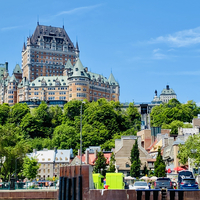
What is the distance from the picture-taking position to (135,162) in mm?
78750

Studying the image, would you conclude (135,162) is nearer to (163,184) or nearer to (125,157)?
(125,157)

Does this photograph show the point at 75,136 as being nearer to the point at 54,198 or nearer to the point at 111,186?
the point at 54,198

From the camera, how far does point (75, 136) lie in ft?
483

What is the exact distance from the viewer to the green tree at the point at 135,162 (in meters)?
78.6

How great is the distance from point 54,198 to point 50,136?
10748 cm

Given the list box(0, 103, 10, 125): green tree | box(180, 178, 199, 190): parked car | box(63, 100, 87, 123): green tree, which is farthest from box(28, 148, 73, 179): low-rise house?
box(180, 178, 199, 190): parked car

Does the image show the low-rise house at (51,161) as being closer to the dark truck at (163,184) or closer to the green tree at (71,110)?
the green tree at (71,110)

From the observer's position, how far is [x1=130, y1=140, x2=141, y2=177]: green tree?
78.6 meters

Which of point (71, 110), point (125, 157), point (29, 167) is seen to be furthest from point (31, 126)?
point (125, 157)

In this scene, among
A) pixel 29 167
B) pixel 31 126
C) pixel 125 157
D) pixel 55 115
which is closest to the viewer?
pixel 125 157

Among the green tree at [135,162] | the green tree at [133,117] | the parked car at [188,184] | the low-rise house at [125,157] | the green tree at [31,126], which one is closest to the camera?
the parked car at [188,184]

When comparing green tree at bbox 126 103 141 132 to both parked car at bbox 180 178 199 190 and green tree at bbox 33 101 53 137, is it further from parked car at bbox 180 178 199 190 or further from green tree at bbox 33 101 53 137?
parked car at bbox 180 178 199 190

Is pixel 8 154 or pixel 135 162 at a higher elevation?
pixel 8 154

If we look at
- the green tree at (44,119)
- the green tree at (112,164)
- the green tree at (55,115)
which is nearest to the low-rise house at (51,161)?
the green tree at (112,164)
